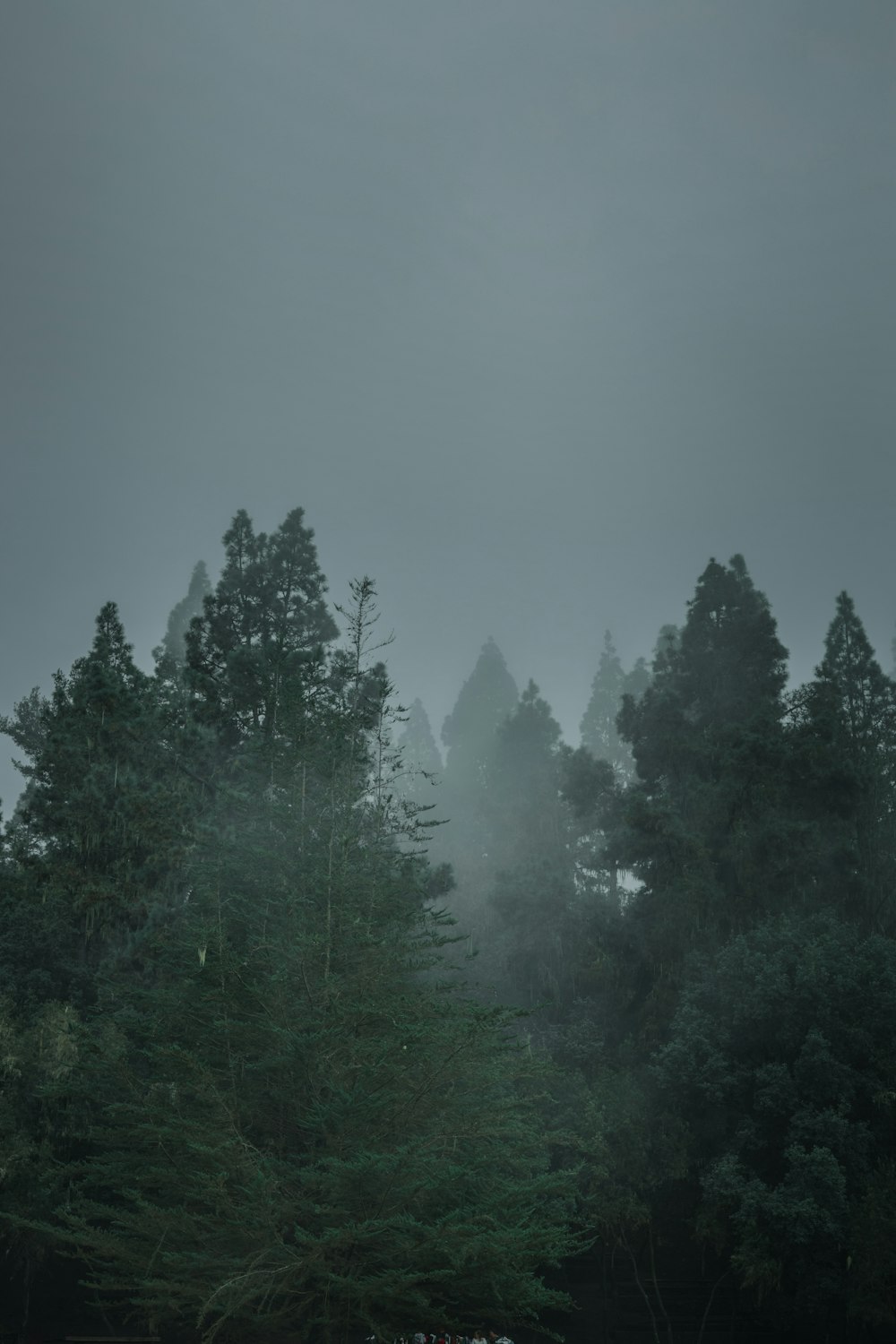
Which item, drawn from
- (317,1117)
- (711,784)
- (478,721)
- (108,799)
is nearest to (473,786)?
(478,721)

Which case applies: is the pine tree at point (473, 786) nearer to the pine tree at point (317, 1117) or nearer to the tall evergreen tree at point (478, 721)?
the tall evergreen tree at point (478, 721)

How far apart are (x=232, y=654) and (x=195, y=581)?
2651 centimetres

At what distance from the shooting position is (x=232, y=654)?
85.9ft

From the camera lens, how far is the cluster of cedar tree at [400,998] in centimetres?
1294

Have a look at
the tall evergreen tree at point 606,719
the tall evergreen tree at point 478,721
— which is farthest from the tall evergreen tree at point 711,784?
the tall evergreen tree at point 606,719

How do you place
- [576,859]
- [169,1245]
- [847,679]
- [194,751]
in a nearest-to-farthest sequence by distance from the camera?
1. [169,1245]
2. [194,751]
3. [847,679]
4. [576,859]

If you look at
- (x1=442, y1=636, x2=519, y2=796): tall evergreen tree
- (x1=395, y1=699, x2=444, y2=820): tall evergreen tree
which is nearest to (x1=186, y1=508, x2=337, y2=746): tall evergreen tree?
(x1=442, y1=636, x2=519, y2=796): tall evergreen tree

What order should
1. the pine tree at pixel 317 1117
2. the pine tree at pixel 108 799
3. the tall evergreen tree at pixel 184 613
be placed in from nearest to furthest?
the pine tree at pixel 317 1117 < the pine tree at pixel 108 799 < the tall evergreen tree at pixel 184 613

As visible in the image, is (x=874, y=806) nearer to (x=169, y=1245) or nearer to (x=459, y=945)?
(x=459, y=945)

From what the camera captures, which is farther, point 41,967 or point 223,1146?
point 41,967

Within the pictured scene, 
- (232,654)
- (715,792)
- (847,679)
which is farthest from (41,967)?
(847,679)

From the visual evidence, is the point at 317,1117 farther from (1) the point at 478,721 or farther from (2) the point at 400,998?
(1) the point at 478,721

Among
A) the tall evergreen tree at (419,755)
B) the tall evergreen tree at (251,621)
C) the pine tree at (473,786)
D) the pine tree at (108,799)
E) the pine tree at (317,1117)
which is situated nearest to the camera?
the pine tree at (317,1117)

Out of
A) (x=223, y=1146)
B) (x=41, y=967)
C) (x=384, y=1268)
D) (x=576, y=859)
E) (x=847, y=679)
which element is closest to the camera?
(x=223, y=1146)
